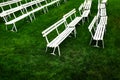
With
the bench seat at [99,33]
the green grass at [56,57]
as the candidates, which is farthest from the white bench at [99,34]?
the green grass at [56,57]

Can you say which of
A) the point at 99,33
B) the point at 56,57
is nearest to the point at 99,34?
the point at 99,33

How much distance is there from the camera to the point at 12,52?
8844 mm

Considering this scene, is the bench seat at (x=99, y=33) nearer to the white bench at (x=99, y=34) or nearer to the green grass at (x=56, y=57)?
the white bench at (x=99, y=34)

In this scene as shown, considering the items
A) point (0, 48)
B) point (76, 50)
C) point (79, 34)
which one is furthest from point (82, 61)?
point (0, 48)

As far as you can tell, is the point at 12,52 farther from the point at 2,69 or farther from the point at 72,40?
the point at 72,40

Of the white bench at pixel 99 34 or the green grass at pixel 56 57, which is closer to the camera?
the green grass at pixel 56 57

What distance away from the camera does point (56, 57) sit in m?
8.44

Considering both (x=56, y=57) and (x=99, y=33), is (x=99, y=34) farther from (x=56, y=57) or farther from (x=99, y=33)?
(x=56, y=57)

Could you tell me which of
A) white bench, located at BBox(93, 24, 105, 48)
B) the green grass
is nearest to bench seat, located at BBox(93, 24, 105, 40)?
white bench, located at BBox(93, 24, 105, 48)

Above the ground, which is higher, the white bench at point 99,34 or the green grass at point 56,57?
the white bench at point 99,34

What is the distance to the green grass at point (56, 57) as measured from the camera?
737 cm

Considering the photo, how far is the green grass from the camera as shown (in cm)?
737

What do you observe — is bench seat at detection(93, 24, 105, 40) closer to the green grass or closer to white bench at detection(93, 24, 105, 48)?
white bench at detection(93, 24, 105, 48)

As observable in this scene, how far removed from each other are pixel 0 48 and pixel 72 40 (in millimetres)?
3052
